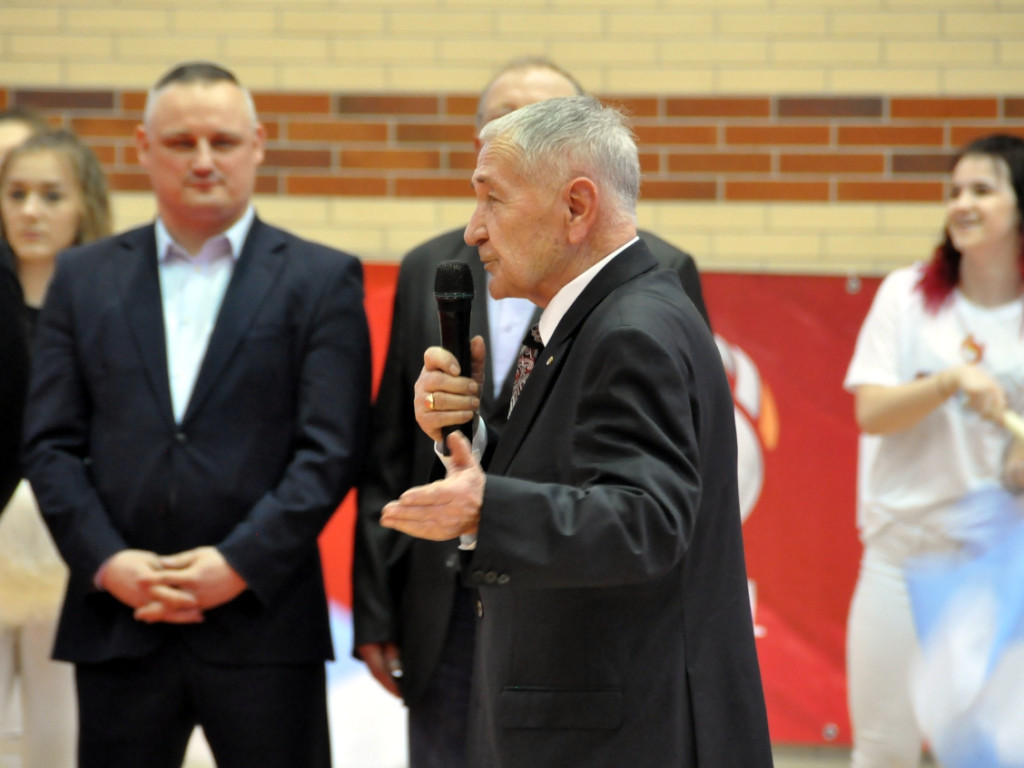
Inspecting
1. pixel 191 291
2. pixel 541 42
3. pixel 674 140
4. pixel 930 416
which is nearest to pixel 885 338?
pixel 930 416

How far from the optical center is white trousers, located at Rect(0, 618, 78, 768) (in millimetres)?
3355

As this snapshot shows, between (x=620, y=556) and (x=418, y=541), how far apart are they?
3.99 feet

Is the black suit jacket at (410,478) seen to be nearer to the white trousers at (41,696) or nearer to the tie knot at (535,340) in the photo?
the tie knot at (535,340)

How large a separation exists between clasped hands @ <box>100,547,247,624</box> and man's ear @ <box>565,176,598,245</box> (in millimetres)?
1251

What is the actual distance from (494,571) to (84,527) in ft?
4.69

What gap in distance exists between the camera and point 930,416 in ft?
12.0

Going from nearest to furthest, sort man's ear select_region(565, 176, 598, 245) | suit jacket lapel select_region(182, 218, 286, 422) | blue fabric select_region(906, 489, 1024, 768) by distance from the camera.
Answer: man's ear select_region(565, 176, 598, 245)
suit jacket lapel select_region(182, 218, 286, 422)
blue fabric select_region(906, 489, 1024, 768)

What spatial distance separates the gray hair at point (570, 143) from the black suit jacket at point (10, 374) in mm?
1588

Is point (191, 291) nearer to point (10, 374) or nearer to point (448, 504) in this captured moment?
point (10, 374)

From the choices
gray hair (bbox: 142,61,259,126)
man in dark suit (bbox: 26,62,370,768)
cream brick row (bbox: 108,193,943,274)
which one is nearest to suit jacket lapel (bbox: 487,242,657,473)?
man in dark suit (bbox: 26,62,370,768)

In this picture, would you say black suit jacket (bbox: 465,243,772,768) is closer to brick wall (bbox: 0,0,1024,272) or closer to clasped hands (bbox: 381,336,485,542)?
clasped hands (bbox: 381,336,485,542)

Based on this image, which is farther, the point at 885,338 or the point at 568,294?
the point at 885,338

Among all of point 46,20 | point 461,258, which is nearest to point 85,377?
point 461,258

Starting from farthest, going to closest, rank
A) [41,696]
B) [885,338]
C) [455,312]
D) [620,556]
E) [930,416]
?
[885,338]
[930,416]
[41,696]
[455,312]
[620,556]
